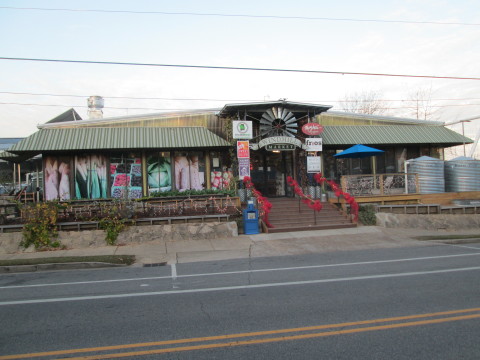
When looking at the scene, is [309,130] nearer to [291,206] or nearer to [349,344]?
[291,206]

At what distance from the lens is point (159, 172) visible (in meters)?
19.3

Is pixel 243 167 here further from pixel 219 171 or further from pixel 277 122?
pixel 277 122

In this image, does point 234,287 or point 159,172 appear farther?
point 159,172

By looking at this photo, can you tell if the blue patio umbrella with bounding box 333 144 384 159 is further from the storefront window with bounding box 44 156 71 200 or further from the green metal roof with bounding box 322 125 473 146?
the storefront window with bounding box 44 156 71 200

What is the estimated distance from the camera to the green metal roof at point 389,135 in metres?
20.2

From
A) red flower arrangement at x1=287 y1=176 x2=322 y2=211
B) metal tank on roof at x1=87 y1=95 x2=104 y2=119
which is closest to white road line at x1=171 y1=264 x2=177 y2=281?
red flower arrangement at x1=287 y1=176 x2=322 y2=211

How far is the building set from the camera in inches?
705

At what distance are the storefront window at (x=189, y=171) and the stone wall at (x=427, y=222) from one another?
902 centimetres

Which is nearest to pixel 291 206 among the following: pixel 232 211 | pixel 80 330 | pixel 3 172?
pixel 232 211

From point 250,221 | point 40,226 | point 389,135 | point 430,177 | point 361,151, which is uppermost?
point 389,135

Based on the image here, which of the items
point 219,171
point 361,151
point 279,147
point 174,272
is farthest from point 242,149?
point 174,272

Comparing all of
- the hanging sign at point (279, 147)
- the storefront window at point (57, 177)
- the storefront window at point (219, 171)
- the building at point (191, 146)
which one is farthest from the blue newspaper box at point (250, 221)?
the storefront window at point (57, 177)

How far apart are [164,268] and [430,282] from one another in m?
6.40

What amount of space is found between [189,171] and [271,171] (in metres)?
4.53
